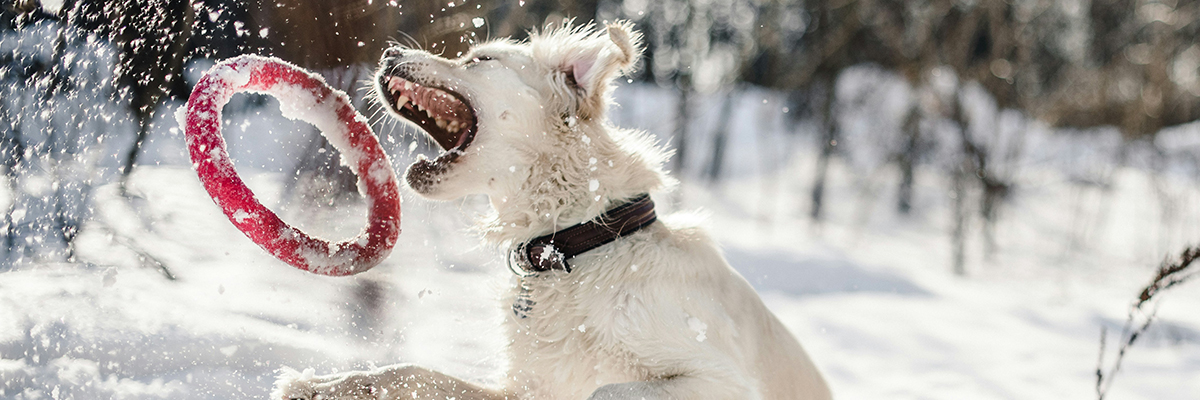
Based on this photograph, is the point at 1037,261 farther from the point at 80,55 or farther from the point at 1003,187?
the point at 80,55

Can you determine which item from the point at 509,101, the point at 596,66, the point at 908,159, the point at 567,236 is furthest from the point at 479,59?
Answer: the point at 908,159

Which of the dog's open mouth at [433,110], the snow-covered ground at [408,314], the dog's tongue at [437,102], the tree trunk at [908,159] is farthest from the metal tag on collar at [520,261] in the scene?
the tree trunk at [908,159]

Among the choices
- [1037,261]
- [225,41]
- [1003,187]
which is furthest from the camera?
[1037,261]

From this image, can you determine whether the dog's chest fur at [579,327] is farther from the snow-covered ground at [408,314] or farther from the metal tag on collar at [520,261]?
the snow-covered ground at [408,314]

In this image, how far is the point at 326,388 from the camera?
8.41 ft

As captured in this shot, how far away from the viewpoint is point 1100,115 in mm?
15344

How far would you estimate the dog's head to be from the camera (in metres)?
2.61

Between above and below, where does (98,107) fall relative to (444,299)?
above

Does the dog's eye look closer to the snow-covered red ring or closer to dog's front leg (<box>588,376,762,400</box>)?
the snow-covered red ring

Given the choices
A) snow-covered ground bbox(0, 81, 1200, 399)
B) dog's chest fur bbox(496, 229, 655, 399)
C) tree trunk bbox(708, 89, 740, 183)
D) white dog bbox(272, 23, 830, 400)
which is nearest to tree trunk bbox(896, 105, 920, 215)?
tree trunk bbox(708, 89, 740, 183)

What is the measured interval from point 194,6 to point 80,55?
85 cm

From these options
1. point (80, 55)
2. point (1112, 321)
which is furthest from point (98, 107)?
point (1112, 321)

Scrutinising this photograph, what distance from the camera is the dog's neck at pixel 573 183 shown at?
263 cm

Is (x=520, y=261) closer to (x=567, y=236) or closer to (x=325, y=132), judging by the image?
(x=567, y=236)
